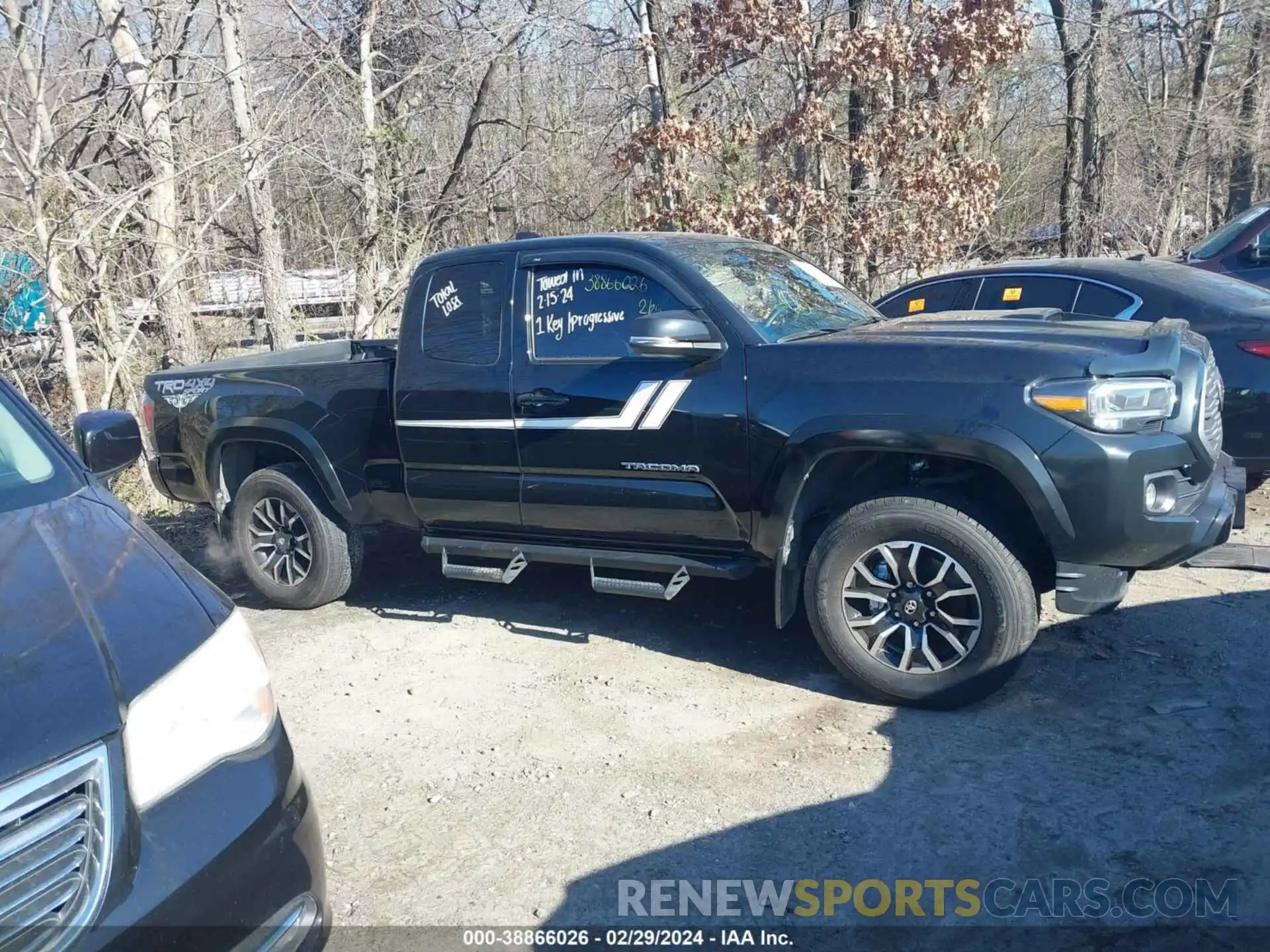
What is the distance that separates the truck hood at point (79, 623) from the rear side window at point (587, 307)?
7.54 feet

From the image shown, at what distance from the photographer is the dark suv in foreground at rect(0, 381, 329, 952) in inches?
79.8

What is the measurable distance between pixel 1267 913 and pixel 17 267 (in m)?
9.03

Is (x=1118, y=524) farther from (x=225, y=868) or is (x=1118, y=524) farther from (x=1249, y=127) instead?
(x=1249, y=127)

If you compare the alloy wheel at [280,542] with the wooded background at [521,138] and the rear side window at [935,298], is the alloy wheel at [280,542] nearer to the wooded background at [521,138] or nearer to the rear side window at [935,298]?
the wooded background at [521,138]

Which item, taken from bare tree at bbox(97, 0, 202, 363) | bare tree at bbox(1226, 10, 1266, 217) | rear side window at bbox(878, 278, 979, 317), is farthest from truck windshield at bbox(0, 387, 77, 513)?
bare tree at bbox(1226, 10, 1266, 217)

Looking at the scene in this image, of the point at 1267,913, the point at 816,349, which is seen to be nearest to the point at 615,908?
the point at 1267,913

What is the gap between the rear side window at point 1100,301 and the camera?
6.42 metres

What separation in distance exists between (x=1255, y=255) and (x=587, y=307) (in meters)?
6.30

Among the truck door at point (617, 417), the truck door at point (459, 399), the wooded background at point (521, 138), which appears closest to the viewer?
the truck door at point (617, 417)

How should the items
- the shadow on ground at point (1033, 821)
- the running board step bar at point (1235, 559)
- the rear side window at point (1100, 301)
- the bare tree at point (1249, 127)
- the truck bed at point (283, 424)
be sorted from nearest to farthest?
1. the shadow on ground at point (1033, 821)
2. the running board step bar at point (1235, 559)
3. the truck bed at point (283, 424)
4. the rear side window at point (1100, 301)
5. the bare tree at point (1249, 127)

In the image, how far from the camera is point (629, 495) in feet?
15.7

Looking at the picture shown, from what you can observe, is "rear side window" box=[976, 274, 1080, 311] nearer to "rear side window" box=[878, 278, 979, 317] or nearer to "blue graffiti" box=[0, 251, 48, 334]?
"rear side window" box=[878, 278, 979, 317]

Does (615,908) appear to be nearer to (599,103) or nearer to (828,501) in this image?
(828,501)

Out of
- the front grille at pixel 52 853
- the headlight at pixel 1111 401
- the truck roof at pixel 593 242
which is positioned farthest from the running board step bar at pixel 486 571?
the front grille at pixel 52 853
